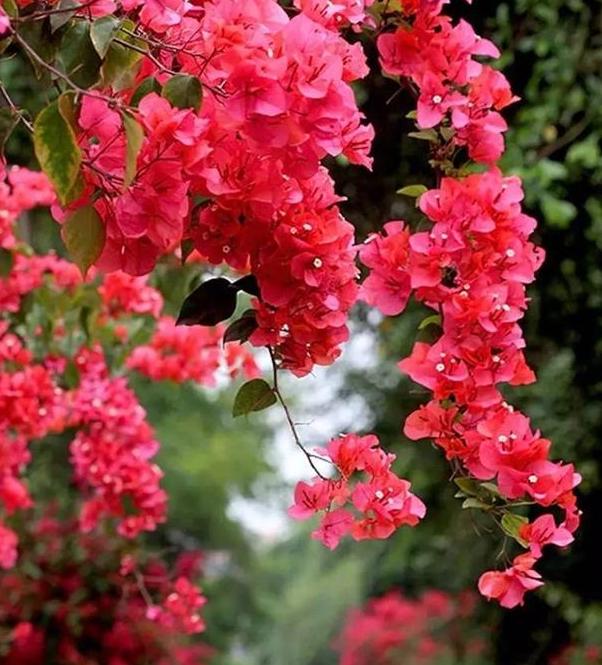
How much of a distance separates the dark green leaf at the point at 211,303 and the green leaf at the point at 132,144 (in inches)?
9.9

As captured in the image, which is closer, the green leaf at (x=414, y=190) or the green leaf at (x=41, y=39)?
the green leaf at (x=41, y=39)

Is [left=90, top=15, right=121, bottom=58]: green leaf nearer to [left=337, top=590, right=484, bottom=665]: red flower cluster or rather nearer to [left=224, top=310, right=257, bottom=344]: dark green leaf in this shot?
[left=224, top=310, right=257, bottom=344]: dark green leaf

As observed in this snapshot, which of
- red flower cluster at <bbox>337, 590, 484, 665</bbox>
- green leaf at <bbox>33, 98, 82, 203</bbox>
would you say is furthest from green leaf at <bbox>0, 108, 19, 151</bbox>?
red flower cluster at <bbox>337, 590, 484, 665</bbox>

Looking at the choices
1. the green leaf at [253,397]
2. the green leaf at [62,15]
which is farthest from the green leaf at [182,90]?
the green leaf at [253,397]

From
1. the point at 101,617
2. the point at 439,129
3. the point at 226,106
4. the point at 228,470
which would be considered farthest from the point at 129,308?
the point at 228,470

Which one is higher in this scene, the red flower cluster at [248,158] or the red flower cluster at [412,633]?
the red flower cluster at [248,158]

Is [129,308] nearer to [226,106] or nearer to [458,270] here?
[458,270]

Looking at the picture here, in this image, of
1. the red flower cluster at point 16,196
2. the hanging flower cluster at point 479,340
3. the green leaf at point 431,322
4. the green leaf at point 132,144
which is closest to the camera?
the green leaf at point 132,144

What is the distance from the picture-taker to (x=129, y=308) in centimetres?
197

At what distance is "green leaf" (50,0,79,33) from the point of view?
89cm

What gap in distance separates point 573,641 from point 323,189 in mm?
3759

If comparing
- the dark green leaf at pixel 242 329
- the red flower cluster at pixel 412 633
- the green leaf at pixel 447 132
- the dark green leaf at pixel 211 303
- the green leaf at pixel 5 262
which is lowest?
the red flower cluster at pixel 412 633

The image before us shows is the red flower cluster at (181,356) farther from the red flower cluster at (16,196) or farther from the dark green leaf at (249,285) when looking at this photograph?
the dark green leaf at (249,285)

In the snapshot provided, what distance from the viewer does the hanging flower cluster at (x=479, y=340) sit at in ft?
3.24
